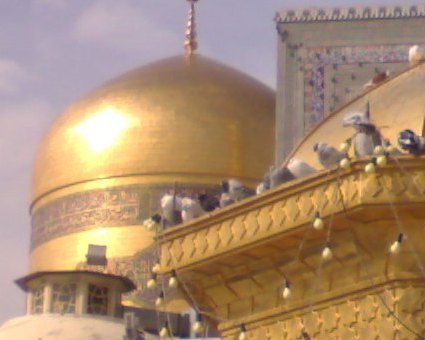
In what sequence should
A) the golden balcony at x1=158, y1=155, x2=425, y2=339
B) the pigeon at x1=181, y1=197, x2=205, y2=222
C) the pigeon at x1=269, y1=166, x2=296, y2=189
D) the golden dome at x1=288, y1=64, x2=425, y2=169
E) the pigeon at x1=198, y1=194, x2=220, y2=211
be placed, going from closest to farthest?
1. the golden balcony at x1=158, y1=155, x2=425, y2=339
2. the pigeon at x1=269, y1=166, x2=296, y2=189
3. the golden dome at x1=288, y1=64, x2=425, y2=169
4. the pigeon at x1=181, y1=197, x2=205, y2=222
5. the pigeon at x1=198, y1=194, x2=220, y2=211

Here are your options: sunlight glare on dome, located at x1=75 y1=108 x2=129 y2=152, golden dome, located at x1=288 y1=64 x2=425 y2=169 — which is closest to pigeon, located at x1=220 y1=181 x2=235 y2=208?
golden dome, located at x1=288 y1=64 x2=425 y2=169

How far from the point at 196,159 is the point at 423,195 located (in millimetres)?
17465

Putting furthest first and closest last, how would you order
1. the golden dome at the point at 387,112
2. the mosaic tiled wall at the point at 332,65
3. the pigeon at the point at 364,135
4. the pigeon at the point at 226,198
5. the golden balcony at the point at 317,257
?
1. the mosaic tiled wall at the point at 332,65
2. the pigeon at the point at 226,198
3. the golden dome at the point at 387,112
4. the pigeon at the point at 364,135
5. the golden balcony at the point at 317,257

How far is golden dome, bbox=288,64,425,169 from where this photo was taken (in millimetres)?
7867

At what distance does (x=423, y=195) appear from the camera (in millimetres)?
7109

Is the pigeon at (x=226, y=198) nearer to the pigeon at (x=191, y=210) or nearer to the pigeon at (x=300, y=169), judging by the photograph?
the pigeon at (x=191, y=210)

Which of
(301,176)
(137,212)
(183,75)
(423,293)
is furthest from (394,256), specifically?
(183,75)

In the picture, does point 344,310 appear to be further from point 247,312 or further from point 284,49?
point 284,49

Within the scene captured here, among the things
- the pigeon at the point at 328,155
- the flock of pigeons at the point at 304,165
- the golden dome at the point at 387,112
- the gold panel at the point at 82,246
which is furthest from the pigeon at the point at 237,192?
the gold panel at the point at 82,246

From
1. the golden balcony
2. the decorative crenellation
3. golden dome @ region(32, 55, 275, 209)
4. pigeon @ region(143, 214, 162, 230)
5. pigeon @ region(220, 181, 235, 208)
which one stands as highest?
golden dome @ region(32, 55, 275, 209)

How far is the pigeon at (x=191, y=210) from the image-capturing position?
810 cm

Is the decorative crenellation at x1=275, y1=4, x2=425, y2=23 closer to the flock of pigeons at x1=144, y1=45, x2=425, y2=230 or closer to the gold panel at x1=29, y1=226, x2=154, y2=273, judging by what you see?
the gold panel at x1=29, y1=226, x2=154, y2=273

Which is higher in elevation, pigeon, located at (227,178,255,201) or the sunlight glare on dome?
the sunlight glare on dome

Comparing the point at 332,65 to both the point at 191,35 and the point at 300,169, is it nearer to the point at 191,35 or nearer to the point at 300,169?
the point at 191,35
